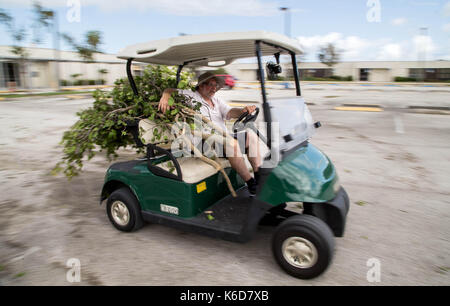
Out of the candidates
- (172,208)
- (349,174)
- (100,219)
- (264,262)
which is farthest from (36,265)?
(349,174)

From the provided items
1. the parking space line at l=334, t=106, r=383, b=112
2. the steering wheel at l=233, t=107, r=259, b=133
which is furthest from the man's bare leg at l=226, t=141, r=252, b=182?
the parking space line at l=334, t=106, r=383, b=112

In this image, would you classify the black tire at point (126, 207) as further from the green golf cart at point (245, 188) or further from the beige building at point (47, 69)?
the beige building at point (47, 69)

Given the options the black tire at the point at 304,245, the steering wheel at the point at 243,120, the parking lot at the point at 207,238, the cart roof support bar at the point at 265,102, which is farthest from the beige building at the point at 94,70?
the black tire at the point at 304,245

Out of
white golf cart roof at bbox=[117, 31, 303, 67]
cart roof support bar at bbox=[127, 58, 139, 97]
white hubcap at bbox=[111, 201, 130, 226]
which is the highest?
white golf cart roof at bbox=[117, 31, 303, 67]

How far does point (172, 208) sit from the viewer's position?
296 centimetres

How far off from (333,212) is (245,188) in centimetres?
114

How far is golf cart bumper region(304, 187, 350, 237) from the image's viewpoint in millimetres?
2585

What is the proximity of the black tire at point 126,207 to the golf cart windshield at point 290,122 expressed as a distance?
1584 mm

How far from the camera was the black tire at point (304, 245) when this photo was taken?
7.69 ft

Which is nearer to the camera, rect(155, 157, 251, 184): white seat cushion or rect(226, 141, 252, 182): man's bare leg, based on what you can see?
rect(155, 157, 251, 184): white seat cushion

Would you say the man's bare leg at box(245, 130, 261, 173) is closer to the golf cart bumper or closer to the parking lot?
the parking lot

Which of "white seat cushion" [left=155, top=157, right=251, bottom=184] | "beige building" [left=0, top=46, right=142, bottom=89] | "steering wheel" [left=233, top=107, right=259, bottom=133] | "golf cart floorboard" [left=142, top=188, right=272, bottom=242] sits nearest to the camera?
"golf cart floorboard" [left=142, top=188, right=272, bottom=242]
